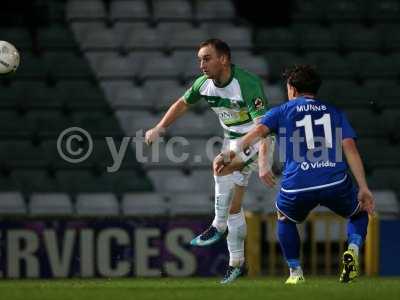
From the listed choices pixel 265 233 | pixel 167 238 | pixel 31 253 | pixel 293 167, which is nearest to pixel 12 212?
pixel 31 253

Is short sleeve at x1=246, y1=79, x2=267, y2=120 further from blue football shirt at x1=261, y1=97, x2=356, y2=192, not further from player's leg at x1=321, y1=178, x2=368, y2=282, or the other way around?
player's leg at x1=321, y1=178, x2=368, y2=282

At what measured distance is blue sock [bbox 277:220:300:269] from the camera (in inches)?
359

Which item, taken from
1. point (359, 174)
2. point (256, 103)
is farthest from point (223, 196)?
point (359, 174)

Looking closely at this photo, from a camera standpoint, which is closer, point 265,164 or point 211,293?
point 211,293

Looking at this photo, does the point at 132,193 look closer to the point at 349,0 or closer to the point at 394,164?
the point at 394,164

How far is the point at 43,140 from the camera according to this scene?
1536 cm

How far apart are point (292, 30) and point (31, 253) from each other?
20.4 ft

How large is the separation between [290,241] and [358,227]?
551 millimetres

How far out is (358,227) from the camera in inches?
356

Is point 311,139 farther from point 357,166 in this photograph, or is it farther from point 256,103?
→ point 256,103

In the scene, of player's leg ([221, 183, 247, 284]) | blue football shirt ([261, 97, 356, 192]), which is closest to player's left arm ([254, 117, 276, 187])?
blue football shirt ([261, 97, 356, 192])

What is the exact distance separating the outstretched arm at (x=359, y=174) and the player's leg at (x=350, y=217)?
19 centimetres

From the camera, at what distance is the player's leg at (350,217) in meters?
8.71

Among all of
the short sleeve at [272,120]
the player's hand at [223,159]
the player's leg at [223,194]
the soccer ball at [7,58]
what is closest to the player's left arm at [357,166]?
the short sleeve at [272,120]
